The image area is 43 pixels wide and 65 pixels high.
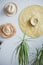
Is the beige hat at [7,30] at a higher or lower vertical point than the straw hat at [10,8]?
lower

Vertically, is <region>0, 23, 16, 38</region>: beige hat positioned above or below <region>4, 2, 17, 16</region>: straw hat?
below

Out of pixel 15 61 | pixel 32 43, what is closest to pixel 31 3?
pixel 32 43

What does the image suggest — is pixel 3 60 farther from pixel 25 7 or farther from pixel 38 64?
pixel 25 7

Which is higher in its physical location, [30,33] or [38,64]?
[30,33]

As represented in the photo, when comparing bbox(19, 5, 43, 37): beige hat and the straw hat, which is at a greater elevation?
the straw hat

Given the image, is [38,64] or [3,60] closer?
[38,64]
